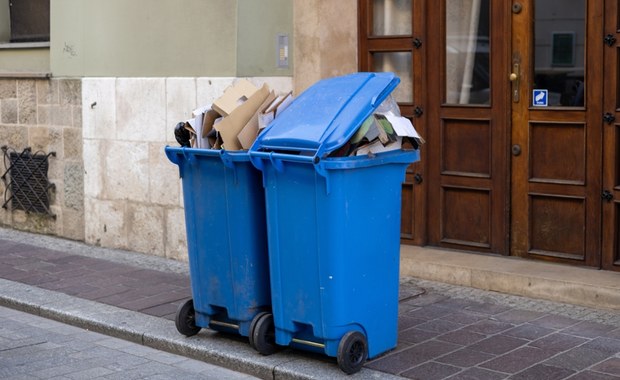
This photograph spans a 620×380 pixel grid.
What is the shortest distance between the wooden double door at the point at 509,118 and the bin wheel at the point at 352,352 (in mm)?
2363

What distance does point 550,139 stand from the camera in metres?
7.72

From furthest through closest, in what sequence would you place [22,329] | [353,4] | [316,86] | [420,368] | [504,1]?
1. [353,4]
2. [504,1]
3. [22,329]
4. [316,86]
5. [420,368]

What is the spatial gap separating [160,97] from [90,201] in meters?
1.46

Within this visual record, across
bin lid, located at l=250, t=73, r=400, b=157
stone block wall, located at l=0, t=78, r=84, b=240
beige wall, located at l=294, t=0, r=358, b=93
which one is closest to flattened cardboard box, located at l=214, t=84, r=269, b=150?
bin lid, located at l=250, t=73, r=400, b=157

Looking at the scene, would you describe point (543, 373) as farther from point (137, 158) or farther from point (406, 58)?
point (137, 158)

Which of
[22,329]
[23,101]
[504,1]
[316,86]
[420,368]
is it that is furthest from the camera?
[23,101]

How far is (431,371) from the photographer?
5.86 m

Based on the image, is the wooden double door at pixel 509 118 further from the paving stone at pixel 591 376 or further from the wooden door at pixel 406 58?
the paving stone at pixel 591 376

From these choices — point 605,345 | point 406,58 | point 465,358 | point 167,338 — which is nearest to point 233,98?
point 167,338

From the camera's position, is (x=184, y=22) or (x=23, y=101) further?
(x=23, y=101)

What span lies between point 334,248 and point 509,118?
2693 millimetres

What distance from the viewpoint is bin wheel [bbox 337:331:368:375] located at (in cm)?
575

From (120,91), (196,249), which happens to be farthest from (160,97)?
(196,249)

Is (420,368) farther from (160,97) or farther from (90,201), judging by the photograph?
(90,201)
